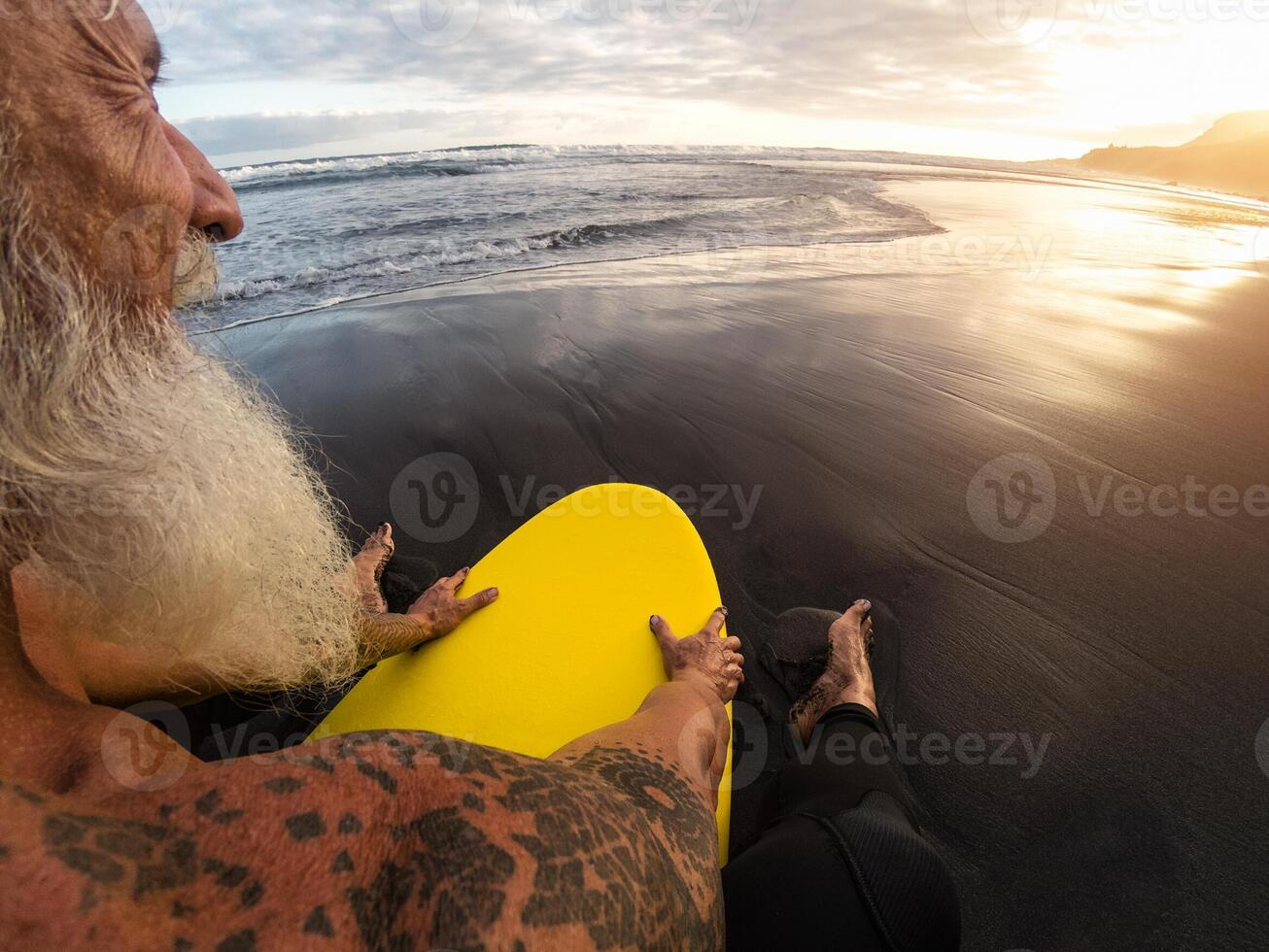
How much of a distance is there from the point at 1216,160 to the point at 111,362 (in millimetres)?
67564

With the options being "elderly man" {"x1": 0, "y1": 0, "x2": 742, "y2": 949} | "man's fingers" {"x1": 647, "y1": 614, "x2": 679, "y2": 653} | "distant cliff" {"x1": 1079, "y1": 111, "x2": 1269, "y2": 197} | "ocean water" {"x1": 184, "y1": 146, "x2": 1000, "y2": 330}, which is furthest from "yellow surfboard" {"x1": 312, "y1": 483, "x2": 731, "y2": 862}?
"distant cliff" {"x1": 1079, "y1": 111, "x2": 1269, "y2": 197}

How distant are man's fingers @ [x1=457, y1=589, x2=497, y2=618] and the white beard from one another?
3.11 feet

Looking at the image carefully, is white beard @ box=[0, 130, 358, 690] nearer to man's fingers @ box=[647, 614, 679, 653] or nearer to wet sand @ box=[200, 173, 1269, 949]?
man's fingers @ box=[647, 614, 679, 653]

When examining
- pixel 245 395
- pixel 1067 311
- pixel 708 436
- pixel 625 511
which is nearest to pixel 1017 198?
pixel 1067 311

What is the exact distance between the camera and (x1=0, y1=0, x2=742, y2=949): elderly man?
73 centimetres

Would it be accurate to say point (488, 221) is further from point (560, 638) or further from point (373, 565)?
point (560, 638)

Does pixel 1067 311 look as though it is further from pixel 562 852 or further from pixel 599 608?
pixel 562 852

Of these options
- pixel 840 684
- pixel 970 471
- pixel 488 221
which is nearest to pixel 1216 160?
pixel 488 221

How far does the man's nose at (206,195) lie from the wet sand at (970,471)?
6.08ft

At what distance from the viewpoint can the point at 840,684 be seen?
2.14 metres

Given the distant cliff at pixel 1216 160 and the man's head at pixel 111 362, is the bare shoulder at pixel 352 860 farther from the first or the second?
the distant cliff at pixel 1216 160

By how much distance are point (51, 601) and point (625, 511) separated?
1925mm

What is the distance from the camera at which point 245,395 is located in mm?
1417

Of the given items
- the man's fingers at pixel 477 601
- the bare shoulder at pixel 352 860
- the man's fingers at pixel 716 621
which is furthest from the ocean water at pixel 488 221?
the man's fingers at pixel 716 621
